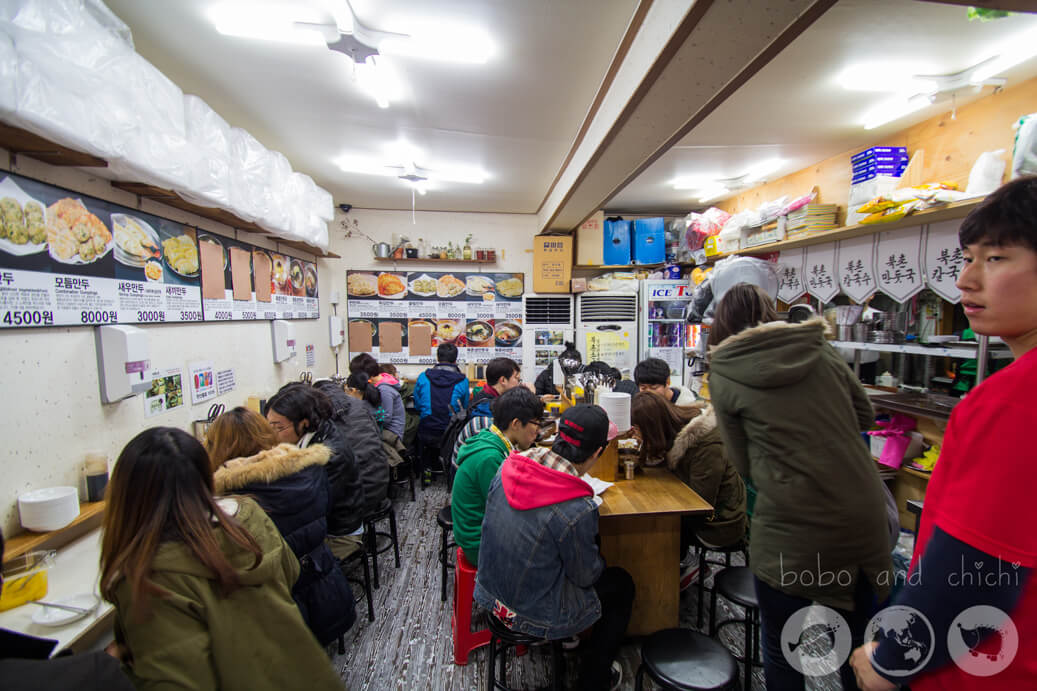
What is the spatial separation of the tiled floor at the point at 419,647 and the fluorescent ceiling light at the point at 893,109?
308 centimetres

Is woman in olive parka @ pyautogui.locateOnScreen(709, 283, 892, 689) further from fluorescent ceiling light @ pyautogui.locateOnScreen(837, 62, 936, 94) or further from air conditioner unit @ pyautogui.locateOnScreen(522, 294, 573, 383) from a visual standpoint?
air conditioner unit @ pyautogui.locateOnScreen(522, 294, 573, 383)

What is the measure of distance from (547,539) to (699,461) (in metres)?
1.03

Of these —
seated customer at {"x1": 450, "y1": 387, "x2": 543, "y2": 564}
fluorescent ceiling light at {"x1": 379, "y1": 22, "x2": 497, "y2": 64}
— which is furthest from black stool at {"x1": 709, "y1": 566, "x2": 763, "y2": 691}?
fluorescent ceiling light at {"x1": 379, "y1": 22, "x2": 497, "y2": 64}

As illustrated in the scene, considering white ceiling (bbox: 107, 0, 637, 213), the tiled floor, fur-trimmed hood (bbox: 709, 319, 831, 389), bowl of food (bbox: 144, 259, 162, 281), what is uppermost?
white ceiling (bbox: 107, 0, 637, 213)

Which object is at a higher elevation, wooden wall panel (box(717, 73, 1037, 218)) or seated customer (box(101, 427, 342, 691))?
wooden wall panel (box(717, 73, 1037, 218))

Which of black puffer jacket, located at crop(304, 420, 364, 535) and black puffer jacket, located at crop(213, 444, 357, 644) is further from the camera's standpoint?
black puffer jacket, located at crop(304, 420, 364, 535)

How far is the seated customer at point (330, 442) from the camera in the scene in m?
2.05

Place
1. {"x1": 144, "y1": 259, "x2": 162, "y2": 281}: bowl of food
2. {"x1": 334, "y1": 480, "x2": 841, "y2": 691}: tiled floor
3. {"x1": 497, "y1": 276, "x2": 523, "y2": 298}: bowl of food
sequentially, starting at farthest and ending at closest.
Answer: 1. {"x1": 497, "y1": 276, "x2": 523, "y2": 298}: bowl of food
2. {"x1": 144, "y1": 259, "x2": 162, "y2": 281}: bowl of food
3. {"x1": 334, "y1": 480, "x2": 841, "y2": 691}: tiled floor

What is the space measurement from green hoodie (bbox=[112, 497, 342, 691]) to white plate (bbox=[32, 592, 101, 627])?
14.6 inches

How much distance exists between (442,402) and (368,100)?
92.9 inches

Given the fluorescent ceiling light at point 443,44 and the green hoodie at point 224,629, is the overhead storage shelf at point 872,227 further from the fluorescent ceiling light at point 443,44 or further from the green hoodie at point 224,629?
the green hoodie at point 224,629

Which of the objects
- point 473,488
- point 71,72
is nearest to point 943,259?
point 473,488

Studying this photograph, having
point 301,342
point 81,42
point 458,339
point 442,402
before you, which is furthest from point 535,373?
point 81,42

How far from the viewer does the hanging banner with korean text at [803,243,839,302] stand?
3.23 metres
